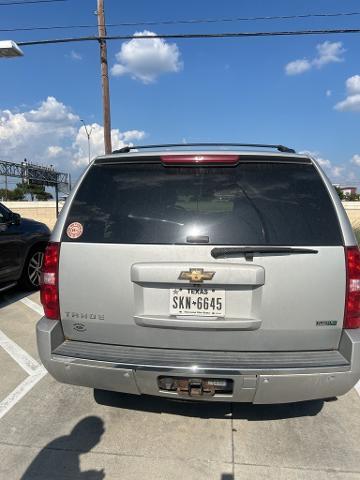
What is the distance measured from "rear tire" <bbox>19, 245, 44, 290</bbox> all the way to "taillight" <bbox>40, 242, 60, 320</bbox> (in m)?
4.54

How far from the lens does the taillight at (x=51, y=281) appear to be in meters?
2.73

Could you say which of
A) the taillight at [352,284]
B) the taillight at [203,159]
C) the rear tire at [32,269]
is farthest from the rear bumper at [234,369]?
the rear tire at [32,269]

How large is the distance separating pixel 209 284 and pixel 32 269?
18.0 feet

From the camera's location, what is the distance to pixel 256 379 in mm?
2463

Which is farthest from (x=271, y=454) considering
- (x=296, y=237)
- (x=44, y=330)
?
(x=44, y=330)

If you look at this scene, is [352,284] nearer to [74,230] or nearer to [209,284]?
[209,284]

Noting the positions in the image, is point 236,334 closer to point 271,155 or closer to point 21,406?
point 271,155

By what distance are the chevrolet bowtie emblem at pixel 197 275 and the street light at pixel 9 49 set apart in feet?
37.7

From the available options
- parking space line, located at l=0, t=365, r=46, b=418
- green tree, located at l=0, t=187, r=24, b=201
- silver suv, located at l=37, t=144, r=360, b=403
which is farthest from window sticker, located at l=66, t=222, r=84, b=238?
green tree, located at l=0, t=187, r=24, b=201

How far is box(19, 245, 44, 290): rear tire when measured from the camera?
7086 mm

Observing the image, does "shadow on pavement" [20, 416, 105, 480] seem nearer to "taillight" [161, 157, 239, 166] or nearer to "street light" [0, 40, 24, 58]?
"taillight" [161, 157, 239, 166]

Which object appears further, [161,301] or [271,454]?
[271,454]

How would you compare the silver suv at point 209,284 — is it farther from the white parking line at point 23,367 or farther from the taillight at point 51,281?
the white parking line at point 23,367

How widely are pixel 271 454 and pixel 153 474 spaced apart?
79cm
